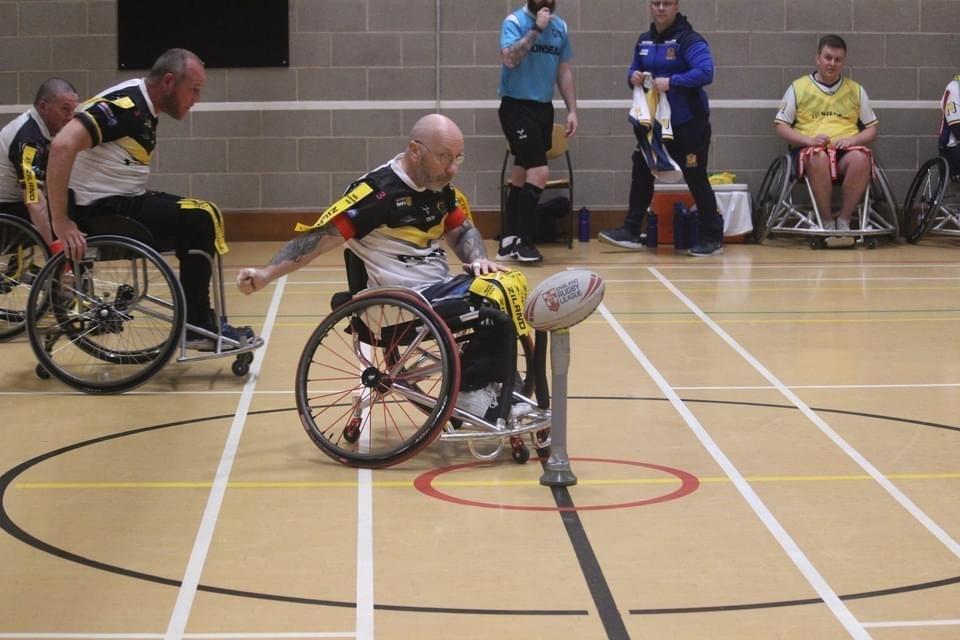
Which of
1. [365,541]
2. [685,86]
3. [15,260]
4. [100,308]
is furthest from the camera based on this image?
[685,86]

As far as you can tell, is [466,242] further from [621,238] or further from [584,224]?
[584,224]

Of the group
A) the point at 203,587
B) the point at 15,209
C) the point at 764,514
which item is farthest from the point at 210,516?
the point at 15,209

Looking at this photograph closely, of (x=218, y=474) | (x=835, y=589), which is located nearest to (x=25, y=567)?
(x=218, y=474)

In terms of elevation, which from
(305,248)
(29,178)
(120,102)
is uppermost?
(120,102)

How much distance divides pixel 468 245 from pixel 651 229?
5433mm

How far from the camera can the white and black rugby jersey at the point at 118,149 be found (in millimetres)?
5602

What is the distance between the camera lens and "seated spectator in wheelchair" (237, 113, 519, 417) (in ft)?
14.4

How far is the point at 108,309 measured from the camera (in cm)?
548

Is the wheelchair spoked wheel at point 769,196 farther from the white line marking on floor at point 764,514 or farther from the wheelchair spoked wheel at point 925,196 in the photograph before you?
the white line marking on floor at point 764,514

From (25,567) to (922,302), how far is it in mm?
5391

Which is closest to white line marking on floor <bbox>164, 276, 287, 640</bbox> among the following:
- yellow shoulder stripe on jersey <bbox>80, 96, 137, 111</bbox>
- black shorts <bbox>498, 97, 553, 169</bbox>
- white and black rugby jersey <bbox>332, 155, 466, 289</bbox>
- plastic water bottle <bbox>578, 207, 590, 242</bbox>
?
white and black rugby jersey <bbox>332, 155, 466, 289</bbox>

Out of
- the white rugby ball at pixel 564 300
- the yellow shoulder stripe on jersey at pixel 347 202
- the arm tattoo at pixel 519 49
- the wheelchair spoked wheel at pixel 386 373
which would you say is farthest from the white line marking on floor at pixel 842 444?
the arm tattoo at pixel 519 49

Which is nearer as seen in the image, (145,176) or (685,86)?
(145,176)

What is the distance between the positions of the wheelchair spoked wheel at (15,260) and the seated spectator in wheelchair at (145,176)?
895 mm
